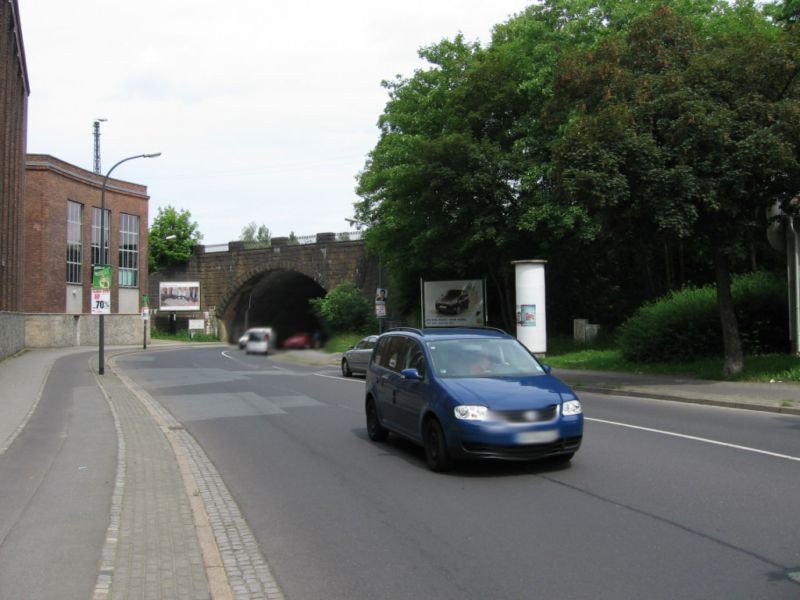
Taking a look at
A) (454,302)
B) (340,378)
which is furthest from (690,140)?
(454,302)

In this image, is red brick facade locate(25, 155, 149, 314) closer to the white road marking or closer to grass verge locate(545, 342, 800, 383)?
the white road marking

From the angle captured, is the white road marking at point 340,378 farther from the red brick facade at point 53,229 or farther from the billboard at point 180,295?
the billboard at point 180,295

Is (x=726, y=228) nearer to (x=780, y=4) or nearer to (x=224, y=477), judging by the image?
(x=224, y=477)

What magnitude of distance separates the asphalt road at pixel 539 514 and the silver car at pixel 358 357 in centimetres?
1210

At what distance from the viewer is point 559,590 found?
454 centimetres

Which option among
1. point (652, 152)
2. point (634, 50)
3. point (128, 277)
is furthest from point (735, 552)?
point (128, 277)

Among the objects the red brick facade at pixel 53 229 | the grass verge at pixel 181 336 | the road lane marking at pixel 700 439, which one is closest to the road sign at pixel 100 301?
the road lane marking at pixel 700 439

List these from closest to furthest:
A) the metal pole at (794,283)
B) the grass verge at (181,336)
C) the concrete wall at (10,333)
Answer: the metal pole at (794,283), the concrete wall at (10,333), the grass verge at (181,336)

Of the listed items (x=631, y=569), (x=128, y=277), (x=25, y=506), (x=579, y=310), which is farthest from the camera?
(x=128, y=277)

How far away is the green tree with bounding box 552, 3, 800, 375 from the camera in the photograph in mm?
14945

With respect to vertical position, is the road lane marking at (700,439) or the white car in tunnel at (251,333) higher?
the white car in tunnel at (251,333)

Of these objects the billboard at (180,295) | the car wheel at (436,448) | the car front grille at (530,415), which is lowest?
the car wheel at (436,448)

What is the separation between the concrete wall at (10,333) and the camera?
32.8 m

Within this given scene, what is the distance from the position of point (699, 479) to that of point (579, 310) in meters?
26.5
